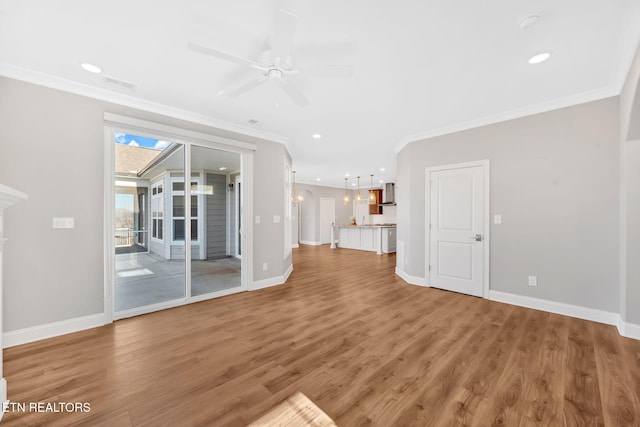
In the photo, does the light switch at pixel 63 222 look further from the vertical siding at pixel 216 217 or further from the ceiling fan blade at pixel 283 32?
the ceiling fan blade at pixel 283 32

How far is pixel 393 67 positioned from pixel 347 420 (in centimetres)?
295

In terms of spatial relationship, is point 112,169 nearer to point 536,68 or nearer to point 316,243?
point 536,68

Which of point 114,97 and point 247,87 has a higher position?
point 114,97

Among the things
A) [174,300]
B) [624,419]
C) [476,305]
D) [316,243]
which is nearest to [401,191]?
[476,305]

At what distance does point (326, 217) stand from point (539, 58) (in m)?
9.27

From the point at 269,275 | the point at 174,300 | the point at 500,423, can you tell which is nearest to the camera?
the point at 500,423

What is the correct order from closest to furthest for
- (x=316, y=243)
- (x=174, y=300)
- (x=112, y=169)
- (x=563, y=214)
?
(x=112, y=169) < (x=563, y=214) < (x=174, y=300) < (x=316, y=243)

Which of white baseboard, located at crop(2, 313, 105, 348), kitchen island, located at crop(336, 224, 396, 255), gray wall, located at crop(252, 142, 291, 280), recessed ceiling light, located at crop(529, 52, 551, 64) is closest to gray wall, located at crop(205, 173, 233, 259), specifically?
gray wall, located at crop(252, 142, 291, 280)

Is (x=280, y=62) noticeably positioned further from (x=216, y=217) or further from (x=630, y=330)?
(x=630, y=330)

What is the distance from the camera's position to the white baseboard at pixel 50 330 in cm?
252

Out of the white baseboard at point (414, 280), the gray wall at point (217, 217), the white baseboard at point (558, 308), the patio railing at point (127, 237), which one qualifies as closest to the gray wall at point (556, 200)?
the white baseboard at point (558, 308)

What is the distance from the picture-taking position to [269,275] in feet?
15.2

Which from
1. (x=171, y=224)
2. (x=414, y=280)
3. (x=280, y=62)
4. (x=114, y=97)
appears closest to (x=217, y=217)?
(x=171, y=224)

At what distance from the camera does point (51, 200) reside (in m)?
2.75
